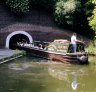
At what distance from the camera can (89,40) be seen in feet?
108

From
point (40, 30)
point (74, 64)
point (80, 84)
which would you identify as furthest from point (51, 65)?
point (40, 30)

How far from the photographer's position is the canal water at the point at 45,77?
1559 cm

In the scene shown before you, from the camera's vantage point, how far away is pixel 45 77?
721 inches

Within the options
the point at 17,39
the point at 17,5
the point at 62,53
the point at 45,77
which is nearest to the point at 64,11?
the point at 17,5

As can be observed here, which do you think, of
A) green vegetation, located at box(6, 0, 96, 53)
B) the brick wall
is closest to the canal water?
the brick wall

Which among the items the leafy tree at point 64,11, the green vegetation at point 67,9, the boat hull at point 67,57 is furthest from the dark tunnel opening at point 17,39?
the boat hull at point 67,57

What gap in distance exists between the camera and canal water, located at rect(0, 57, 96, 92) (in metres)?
15.6

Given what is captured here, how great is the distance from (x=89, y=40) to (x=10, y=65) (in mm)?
12278

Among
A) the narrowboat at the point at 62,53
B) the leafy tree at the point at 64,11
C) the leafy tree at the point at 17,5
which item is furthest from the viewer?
the leafy tree at the point at 17,5

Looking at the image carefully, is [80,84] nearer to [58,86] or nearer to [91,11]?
[58,86]

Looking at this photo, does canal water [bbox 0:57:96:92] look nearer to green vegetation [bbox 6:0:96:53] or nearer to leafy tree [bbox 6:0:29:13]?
green vegetation [bbox 6:0:96:53]

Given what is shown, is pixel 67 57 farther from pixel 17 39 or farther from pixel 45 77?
pixel 17 39

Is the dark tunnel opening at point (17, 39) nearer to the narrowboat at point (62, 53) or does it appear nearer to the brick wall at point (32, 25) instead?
the brick wall at point (32, 25)

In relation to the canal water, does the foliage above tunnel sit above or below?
above
